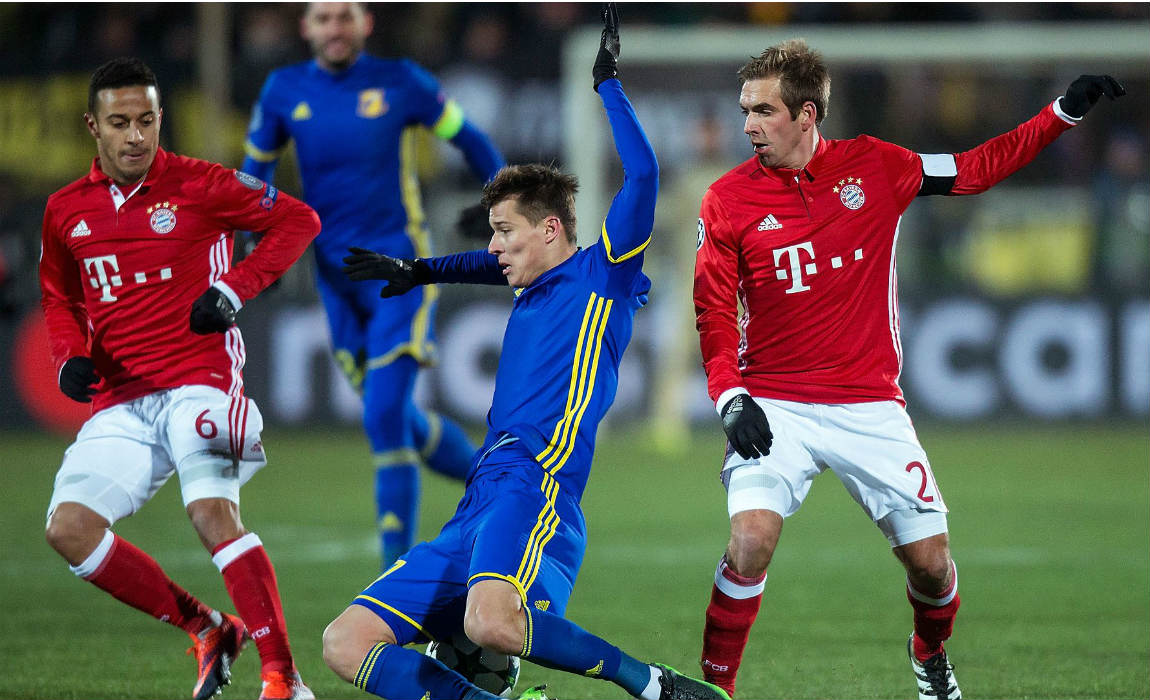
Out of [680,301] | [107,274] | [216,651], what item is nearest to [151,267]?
[107,274]

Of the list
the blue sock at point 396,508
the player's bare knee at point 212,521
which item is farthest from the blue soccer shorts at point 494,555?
the blue sock at point 396,508

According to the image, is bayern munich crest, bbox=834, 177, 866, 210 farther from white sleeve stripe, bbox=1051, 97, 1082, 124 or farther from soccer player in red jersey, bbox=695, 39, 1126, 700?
white sleeve stripe, bbox=1051, 97, 1082, 124

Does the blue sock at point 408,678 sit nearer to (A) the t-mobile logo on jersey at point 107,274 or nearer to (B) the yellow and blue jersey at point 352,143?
(A) the t-mobile logo on jersey at point 107,274

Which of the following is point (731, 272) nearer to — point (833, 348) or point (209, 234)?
point (833, 348)

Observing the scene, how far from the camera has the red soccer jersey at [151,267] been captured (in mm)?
4945

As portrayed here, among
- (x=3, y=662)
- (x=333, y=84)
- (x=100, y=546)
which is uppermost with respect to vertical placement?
(x=333, y=84)

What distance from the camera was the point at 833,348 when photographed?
4.67 m

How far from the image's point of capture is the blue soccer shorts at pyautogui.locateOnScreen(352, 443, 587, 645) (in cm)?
409

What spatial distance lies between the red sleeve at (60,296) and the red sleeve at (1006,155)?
3004mm

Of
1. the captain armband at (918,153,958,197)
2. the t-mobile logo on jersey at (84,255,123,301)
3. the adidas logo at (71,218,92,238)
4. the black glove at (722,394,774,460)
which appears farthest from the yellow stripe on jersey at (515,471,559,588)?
the adidas logo at (71,218,92,238)

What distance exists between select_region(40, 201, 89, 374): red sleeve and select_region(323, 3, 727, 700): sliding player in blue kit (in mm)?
1484

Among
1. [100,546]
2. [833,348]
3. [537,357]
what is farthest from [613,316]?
[100,546]

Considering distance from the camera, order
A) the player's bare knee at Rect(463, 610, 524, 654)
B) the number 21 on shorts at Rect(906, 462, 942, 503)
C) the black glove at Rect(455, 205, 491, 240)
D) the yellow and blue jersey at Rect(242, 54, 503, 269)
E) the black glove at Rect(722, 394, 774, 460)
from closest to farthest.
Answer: the player's bare knee at Rect(463, 610, 524, 654)
the black glove at Rect(722, 394, 774, 460)
the number 21 on shorts at Rect(906, 462, 942, 503)
the black glove at Rect(455, 205, 491, 240)
the yellow and blue jersey at Rect(242, 54, 503, 269)

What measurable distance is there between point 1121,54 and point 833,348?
34.8 feet
